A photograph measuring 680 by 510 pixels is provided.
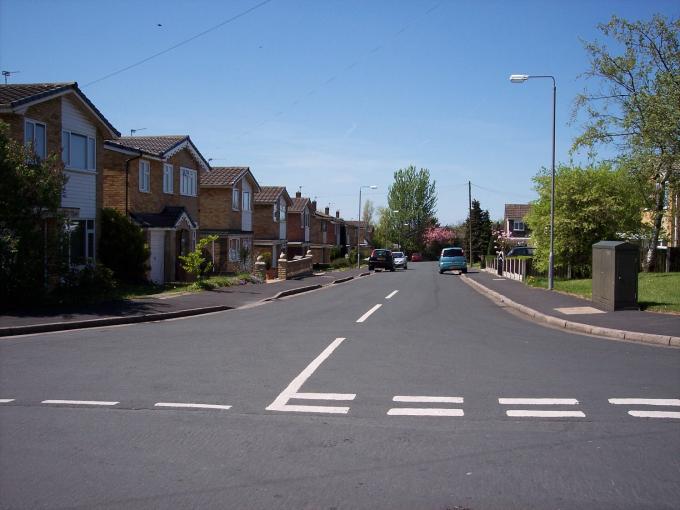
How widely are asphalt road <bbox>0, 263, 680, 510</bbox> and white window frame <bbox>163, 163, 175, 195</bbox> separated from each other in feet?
68.5

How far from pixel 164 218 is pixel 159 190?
1797mm

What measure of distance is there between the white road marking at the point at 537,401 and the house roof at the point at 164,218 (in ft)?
77.0

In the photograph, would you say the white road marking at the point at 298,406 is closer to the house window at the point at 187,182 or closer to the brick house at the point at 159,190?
the brick house at the point at 159,190

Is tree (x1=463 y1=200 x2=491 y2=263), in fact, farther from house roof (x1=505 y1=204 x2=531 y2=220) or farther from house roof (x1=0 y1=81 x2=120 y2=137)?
house roof (x1=0 y1=81 x2=120 y2=137)

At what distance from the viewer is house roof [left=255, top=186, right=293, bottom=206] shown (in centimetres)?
5362

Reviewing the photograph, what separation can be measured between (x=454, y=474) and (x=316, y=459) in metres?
1.14

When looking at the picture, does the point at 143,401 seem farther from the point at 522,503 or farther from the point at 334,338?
the point at 334,338

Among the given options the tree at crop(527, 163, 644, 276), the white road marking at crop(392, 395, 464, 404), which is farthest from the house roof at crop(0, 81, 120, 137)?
the tree at crop(527, 163, 644, 276)

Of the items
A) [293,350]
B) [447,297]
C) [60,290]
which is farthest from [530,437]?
[447,297]

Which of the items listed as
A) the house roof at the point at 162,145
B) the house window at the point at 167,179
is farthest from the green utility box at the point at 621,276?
the house window at the point at 167,179

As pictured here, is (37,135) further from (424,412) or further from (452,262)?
(452,262)

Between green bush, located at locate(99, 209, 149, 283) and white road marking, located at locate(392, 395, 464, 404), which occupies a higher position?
green bush, located at locate(99, 209, 149, 283)

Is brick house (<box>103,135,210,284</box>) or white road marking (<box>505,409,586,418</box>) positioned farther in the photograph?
brick house (<box>103,135,210,284</box>)

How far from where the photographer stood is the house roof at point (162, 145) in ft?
104
